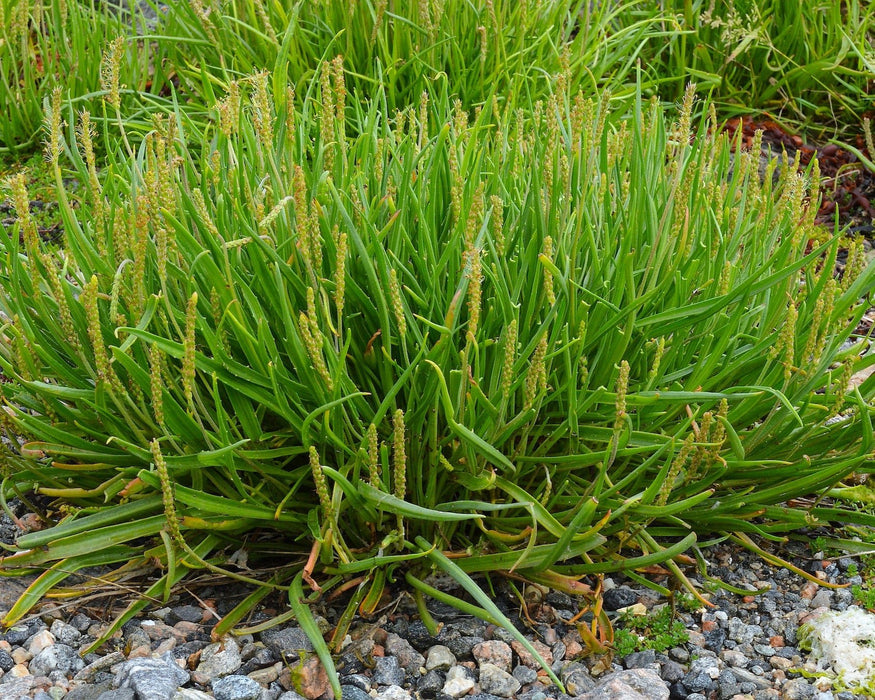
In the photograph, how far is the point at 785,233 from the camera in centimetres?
251

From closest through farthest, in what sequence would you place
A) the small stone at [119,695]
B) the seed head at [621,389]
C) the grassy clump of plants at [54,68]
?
the seed head at [621,389]
the small stone at [119,695]
the grassy clump of plants at [54,68]

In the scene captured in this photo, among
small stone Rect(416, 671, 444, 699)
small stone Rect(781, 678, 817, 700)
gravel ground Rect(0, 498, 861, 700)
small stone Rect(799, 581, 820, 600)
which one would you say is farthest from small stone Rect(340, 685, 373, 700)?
small stone Rect(799, 581, 820, 600)

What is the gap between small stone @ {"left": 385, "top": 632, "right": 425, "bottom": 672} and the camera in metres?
1.82

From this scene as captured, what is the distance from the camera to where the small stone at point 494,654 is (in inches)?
71.2

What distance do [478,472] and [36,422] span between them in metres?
0.91

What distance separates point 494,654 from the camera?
5.97ft

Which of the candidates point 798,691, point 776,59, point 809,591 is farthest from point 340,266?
point 776,59

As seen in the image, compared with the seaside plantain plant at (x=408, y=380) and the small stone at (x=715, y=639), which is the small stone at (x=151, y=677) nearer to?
the seaside plantain plant at (x=408, y=380)

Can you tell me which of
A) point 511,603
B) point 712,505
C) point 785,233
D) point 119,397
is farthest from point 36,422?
point 785,233

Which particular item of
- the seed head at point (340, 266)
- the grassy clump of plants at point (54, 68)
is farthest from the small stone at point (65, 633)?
the grassy clump of plants at point (54, 68)

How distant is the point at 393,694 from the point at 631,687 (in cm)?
43

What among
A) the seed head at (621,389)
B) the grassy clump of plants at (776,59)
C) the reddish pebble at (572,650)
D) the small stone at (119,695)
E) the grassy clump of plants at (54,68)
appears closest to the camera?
the seed head at (621,389)

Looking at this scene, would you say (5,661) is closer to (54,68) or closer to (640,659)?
(640,659)

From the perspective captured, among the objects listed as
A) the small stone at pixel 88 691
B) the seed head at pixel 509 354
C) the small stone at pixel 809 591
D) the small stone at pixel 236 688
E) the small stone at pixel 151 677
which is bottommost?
the small stone at pixel 809 591
